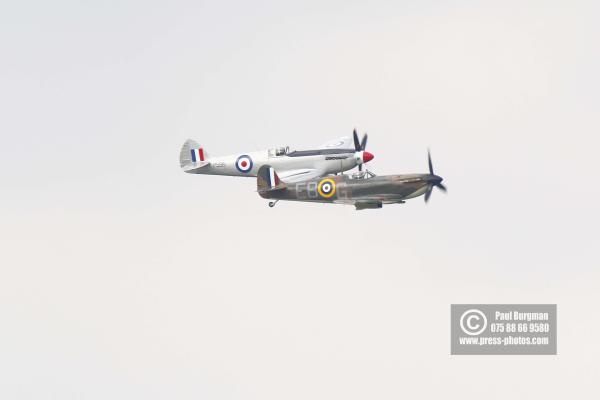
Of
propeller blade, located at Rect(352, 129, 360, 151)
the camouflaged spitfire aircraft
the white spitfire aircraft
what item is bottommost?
the camouflaged spitfire aircraft

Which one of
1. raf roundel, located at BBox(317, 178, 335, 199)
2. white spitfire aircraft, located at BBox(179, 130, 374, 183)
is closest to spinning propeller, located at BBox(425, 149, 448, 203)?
Result: raf roundel, located at BBox(317, 178, 335, 199)

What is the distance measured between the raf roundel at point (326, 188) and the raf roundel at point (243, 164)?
895cm

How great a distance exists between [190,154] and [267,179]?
378 inches

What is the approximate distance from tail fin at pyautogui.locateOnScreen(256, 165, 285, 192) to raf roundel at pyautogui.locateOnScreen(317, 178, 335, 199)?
3167 millimetres

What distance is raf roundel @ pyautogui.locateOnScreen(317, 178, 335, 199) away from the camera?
317 feet

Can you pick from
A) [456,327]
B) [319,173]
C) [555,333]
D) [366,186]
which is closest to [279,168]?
[319,173]

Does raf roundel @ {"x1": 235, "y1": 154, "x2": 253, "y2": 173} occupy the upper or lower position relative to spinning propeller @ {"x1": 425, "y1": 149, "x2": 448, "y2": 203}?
upper

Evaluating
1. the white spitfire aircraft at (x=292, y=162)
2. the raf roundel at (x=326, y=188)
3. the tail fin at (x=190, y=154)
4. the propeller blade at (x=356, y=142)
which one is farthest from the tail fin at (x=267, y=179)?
the propeller blade at (x=356, y=142)

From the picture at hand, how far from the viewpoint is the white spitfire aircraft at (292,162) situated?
102562 millimetres

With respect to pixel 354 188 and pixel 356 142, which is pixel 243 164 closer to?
pixel 356 142

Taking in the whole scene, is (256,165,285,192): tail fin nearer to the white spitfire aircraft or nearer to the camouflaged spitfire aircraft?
the camouflaged spitfire aircraft

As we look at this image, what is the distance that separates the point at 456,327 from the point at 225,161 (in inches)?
829

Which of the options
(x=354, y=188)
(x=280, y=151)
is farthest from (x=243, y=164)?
(x=354, y=188)

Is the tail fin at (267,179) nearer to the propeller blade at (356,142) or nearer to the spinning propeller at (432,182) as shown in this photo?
the propeller blade at (356,142)
